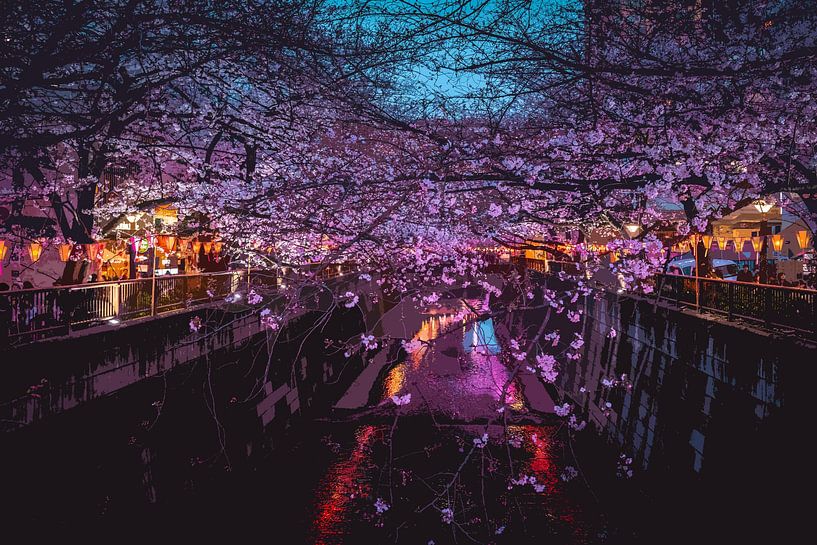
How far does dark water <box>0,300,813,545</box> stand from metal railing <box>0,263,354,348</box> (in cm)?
158

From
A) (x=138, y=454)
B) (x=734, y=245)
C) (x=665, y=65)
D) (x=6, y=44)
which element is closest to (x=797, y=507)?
(x=665, y=65)

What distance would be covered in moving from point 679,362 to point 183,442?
39.5ft

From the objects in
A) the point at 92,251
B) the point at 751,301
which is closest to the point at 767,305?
the point at 751,301

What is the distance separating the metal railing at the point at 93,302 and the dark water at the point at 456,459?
1579 mm

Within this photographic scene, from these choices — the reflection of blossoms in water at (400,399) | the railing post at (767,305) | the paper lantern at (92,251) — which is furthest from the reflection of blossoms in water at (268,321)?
the railing post at (767,305)

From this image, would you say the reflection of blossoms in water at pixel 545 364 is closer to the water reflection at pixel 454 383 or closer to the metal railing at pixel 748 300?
the metal railing at pixel 748 300

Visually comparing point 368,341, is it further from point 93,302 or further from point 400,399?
point 93,302

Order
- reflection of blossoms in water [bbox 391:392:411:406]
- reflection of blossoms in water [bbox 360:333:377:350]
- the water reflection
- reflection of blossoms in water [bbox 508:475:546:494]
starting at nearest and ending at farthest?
1. reflection of blossoms in water [bbox 360:333:377:350]
2. reflection of blossoms in water [bbox 391:392:411:406]
3. reflection of blossoms in water [bbox 508:475:546:494]
4. the water reflection

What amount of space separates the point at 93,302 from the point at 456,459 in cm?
1280

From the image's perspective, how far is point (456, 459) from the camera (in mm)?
19469

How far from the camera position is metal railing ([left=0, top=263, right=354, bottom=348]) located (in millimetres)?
9211

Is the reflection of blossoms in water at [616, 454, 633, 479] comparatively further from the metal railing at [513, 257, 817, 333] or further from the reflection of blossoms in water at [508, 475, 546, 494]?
the metal railing at [513, 257, 817, 333]

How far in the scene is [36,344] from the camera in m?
9.08

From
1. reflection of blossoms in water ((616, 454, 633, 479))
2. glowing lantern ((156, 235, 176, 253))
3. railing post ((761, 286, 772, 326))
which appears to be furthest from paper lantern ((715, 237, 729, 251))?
glowing lantern ((156, 235, 176, 253))
